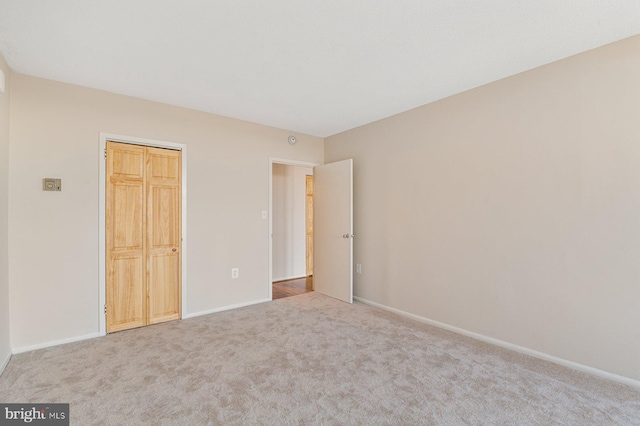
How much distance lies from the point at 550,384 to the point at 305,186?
449 centimetres

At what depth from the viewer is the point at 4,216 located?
2.39m

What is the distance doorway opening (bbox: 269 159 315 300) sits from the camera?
538cm

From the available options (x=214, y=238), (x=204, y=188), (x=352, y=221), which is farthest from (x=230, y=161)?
(x=352, y=221)

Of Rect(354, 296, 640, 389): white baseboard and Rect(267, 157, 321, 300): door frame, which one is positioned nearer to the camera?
Rect(354, 296, 640, 389): white baseboard

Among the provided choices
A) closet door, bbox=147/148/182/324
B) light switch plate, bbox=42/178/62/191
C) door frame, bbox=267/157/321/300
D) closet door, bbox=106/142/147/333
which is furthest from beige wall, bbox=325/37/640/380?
light switch plate, bbox=42/178/62/191

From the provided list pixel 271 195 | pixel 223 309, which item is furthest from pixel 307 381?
pixel 271 195

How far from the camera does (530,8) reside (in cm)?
176

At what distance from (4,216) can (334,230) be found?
3364 mm

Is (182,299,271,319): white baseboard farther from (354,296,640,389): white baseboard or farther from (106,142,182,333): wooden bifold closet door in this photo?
(354,296,640,389): white baseboard

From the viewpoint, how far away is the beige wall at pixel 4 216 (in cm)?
229

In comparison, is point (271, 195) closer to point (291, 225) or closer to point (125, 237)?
point (291, 225)

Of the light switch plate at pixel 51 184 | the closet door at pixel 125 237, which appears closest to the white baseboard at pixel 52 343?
the closet door at pixel 125 237

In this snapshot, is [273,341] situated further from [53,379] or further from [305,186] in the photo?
[305,186]

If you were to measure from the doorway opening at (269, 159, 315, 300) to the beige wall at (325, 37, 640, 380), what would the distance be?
2343 mm
